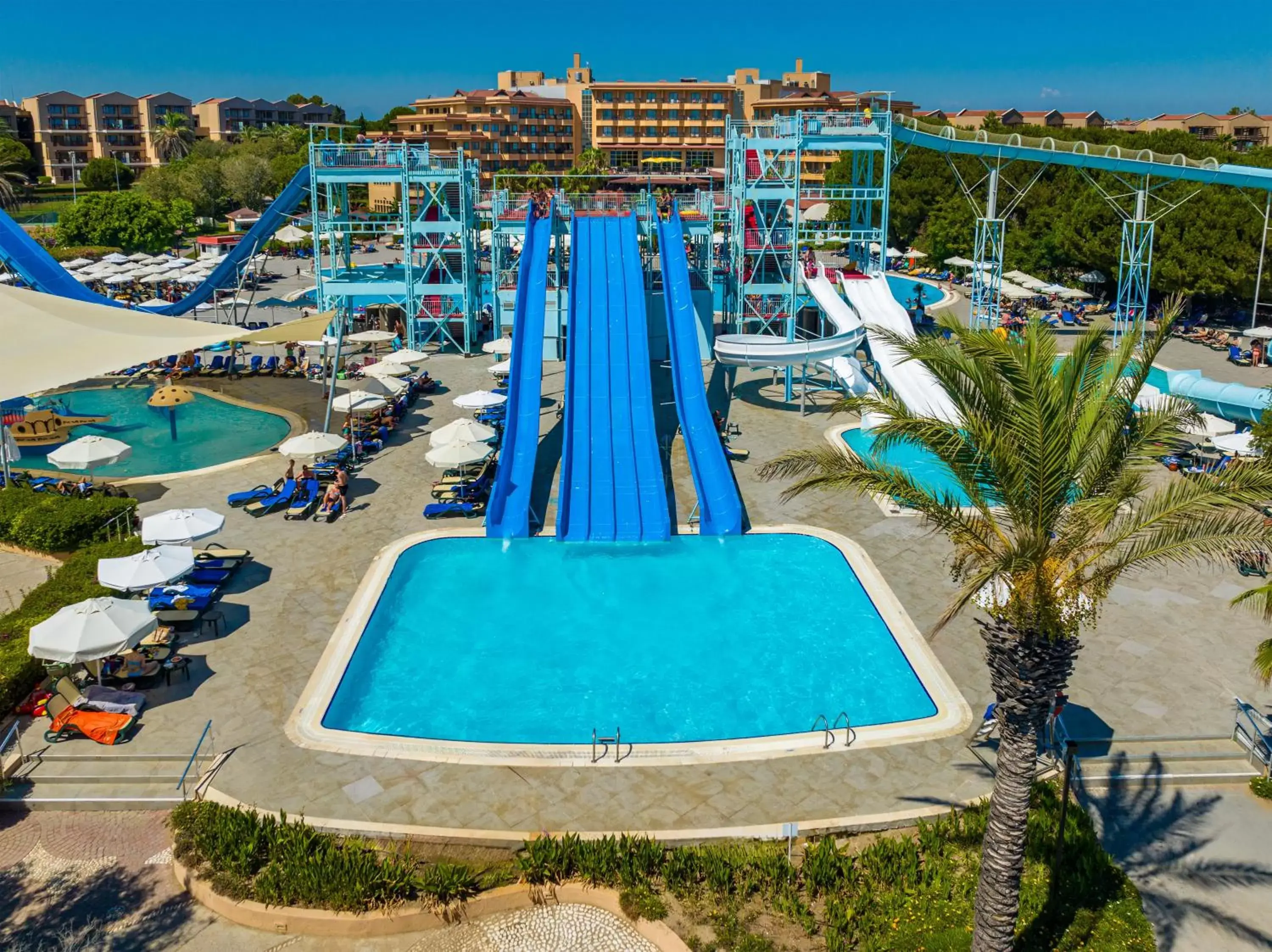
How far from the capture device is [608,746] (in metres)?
15.7

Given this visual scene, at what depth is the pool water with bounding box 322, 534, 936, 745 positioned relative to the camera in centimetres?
1659

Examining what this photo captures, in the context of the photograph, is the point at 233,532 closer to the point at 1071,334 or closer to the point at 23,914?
the point at 23,914

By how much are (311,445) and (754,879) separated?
16.5m

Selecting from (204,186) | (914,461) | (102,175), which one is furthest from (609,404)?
(102,175)

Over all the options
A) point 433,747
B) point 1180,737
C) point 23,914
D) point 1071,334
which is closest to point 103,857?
point 23,914

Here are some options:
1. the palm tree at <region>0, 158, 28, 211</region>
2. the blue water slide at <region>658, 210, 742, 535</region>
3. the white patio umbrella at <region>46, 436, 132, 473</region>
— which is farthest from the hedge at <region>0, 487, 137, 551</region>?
the palm tree at <region>0, 158, 28, 211</region>

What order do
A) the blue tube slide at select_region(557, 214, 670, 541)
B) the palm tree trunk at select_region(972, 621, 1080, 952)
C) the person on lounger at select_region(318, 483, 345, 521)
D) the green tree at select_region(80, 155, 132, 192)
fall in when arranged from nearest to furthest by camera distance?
the palm tree trunk at select_region(972, 621, 1080, 952) → the blue tube slide at select_region(557, 214, 670, 541) → the person on lounger at select_region(318, 483, 345, 521) → the green tree at select_region(80, 155, 132, 192)

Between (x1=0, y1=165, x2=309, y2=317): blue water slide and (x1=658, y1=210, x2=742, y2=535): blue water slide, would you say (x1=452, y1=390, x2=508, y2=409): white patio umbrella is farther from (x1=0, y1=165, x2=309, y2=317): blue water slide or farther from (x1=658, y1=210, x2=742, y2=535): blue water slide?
(x1=0, y1=165, x2=309, y2=317): blue water slide

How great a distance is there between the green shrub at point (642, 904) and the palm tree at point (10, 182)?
63034 millimetres

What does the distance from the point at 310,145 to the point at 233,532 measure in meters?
20.4

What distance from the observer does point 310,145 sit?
38469mm

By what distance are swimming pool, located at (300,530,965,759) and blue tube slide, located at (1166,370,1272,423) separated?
13.4 metres

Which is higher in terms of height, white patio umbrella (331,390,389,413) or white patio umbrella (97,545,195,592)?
white patio umbrella (331,390,389,413)

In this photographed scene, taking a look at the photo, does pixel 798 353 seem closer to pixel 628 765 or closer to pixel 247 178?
pixel 628 765
